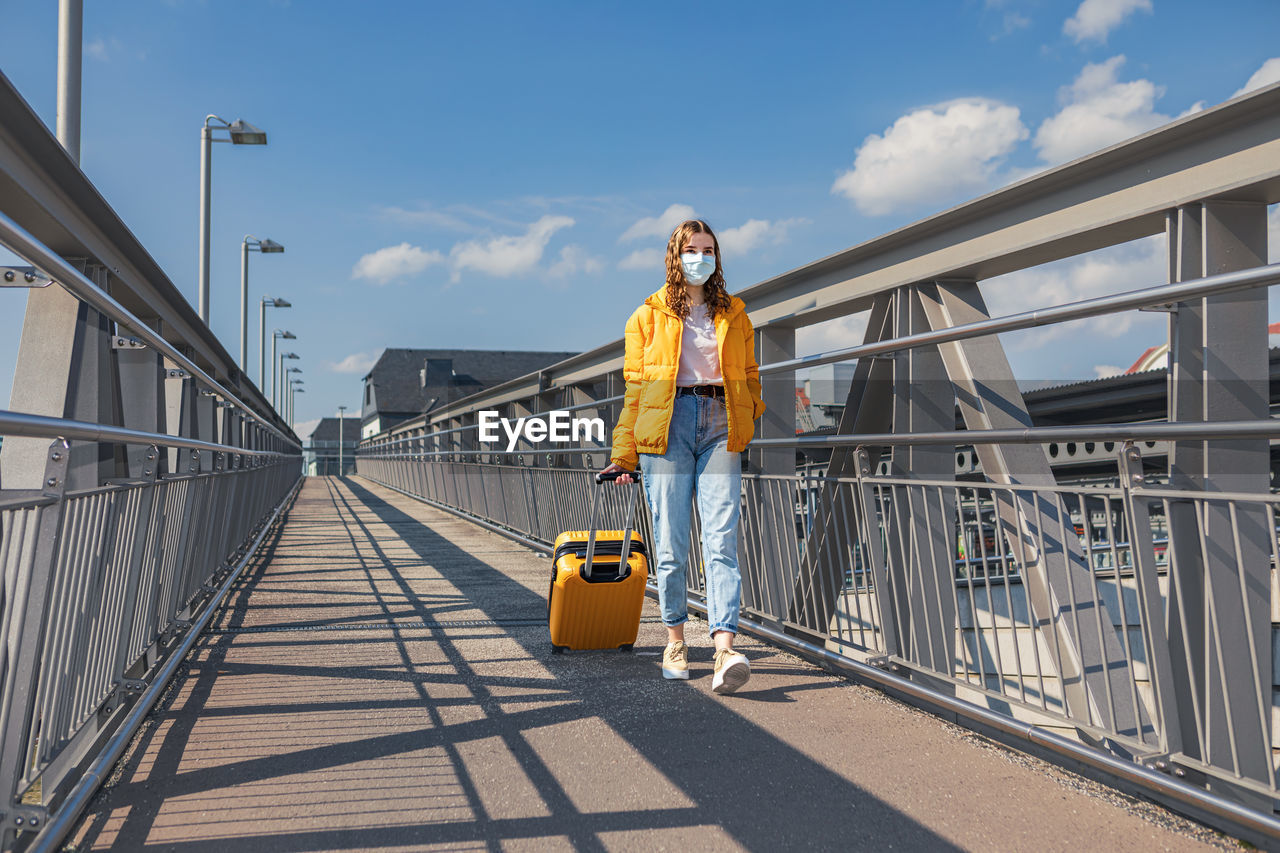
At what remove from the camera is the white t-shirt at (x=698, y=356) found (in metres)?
3.89

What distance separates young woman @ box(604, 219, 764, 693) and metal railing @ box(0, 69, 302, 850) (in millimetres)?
1852

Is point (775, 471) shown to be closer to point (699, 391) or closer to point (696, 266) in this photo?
point (699, 391)

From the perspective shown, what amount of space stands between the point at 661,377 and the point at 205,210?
13626 mm

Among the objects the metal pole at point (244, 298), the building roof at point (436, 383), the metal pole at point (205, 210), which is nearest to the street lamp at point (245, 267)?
the metal pole at point (244, 298)

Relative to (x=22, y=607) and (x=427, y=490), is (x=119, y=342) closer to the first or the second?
(x=22, y=607)

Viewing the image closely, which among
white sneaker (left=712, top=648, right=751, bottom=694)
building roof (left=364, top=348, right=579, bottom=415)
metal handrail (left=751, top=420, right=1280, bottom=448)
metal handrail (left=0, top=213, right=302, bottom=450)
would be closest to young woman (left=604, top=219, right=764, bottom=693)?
white sneaker (left=712, top=648, right=751, bottom=694)

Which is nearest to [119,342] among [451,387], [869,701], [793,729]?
[793,729]

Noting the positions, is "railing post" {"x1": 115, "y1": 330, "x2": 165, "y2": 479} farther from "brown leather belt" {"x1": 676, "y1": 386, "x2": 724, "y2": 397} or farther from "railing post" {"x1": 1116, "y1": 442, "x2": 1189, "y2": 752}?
"railing post" {"x1": 1116, "y1": 442, "x2": 1189, "y2": 752}

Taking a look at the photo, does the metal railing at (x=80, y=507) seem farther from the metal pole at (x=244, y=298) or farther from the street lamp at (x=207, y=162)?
the metal pole at (x=244, y=298)

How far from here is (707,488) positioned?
12.9 ft

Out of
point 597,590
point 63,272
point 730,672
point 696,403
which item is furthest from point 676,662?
point 63,272

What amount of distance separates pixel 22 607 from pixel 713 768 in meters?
1.91

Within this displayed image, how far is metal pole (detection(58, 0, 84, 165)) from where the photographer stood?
20.1ft

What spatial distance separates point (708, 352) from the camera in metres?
3.89
